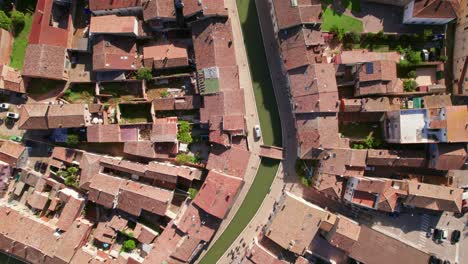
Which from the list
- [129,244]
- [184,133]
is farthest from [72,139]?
[129,244]

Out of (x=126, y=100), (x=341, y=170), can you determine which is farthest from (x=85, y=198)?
(x=341, y=170)

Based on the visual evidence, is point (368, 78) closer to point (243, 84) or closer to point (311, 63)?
point (311, 63)

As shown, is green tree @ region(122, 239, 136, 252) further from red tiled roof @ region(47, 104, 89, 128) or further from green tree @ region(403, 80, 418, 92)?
green tree @ region(403, 80, 418, 92)

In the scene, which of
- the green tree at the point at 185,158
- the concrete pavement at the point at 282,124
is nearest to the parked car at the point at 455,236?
the concrete pavement at the point at 282,124

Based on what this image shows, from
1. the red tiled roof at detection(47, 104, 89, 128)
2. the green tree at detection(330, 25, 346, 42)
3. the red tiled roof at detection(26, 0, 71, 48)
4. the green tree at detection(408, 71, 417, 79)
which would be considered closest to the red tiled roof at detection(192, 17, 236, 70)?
the green tree at detection(330, 25, 346, 42)

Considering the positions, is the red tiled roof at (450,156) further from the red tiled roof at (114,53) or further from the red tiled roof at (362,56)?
the red tiled roof at (114,53)

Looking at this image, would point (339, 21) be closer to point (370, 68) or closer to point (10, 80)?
point (370, 68)
